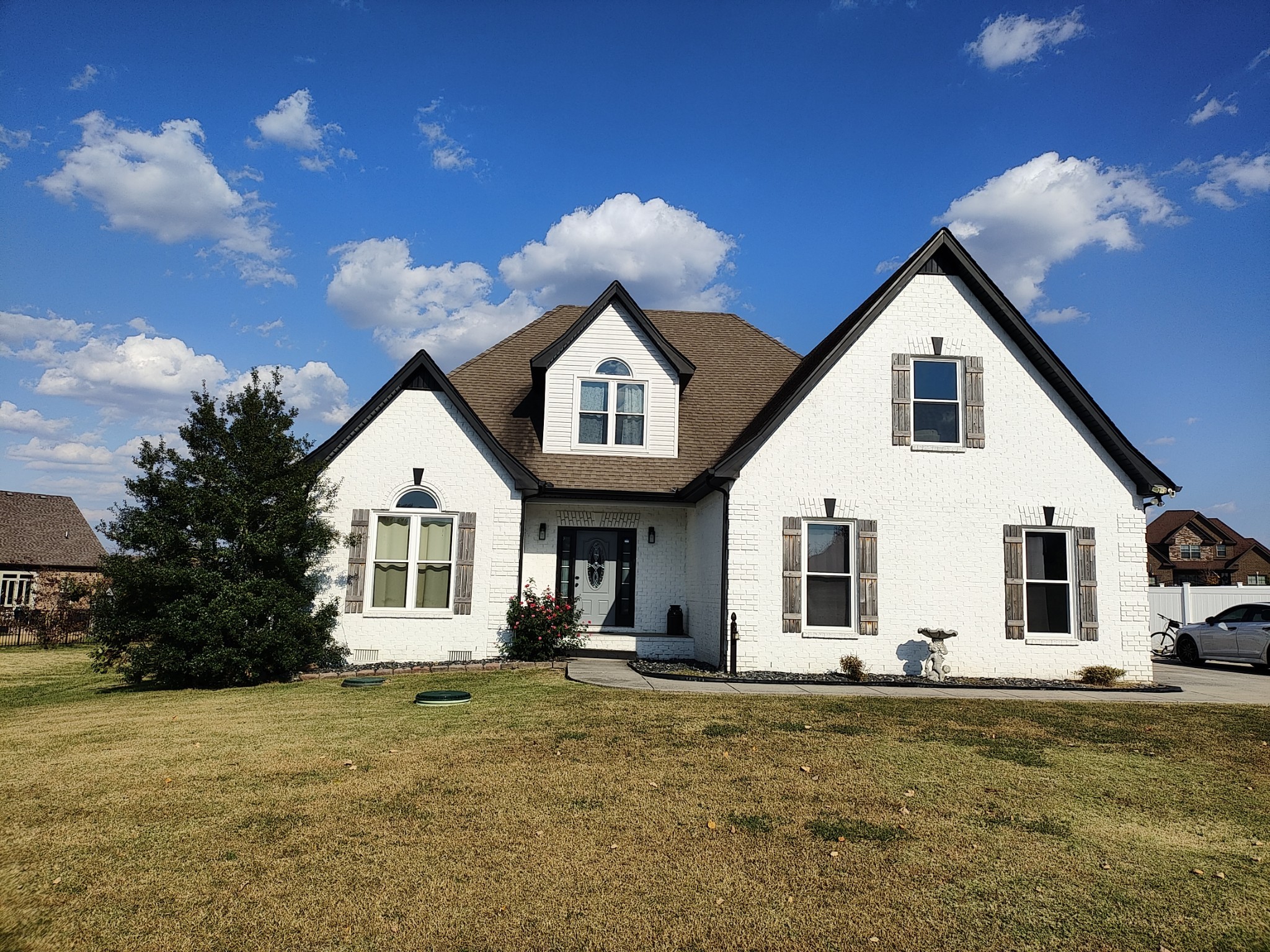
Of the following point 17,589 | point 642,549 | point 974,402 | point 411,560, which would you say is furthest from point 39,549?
point 974,402

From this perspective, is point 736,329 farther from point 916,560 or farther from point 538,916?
point 538,916

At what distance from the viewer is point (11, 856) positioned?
499cm

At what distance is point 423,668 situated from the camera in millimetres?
13609

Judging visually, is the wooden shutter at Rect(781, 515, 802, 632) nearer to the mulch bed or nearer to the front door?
the mulch bed

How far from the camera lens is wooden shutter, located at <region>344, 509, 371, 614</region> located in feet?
47.9

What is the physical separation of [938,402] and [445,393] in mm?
9226

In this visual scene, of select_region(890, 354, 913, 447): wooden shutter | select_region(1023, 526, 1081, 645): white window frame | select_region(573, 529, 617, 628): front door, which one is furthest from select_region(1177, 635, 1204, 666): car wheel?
select_region(573, 529, 617, 628): front door

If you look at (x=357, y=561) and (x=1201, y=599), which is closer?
(x=357, y=561)

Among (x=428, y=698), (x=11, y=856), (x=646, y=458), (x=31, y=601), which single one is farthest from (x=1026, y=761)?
(x=31, y=601)

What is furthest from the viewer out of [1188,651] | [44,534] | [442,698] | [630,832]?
[44,534]

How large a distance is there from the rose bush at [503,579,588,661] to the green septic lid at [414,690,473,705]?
379 centimetres

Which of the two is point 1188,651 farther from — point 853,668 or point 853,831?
point 853,831

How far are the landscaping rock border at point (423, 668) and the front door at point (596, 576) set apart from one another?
2264mm

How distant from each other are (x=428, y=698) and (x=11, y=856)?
5.46 meters
